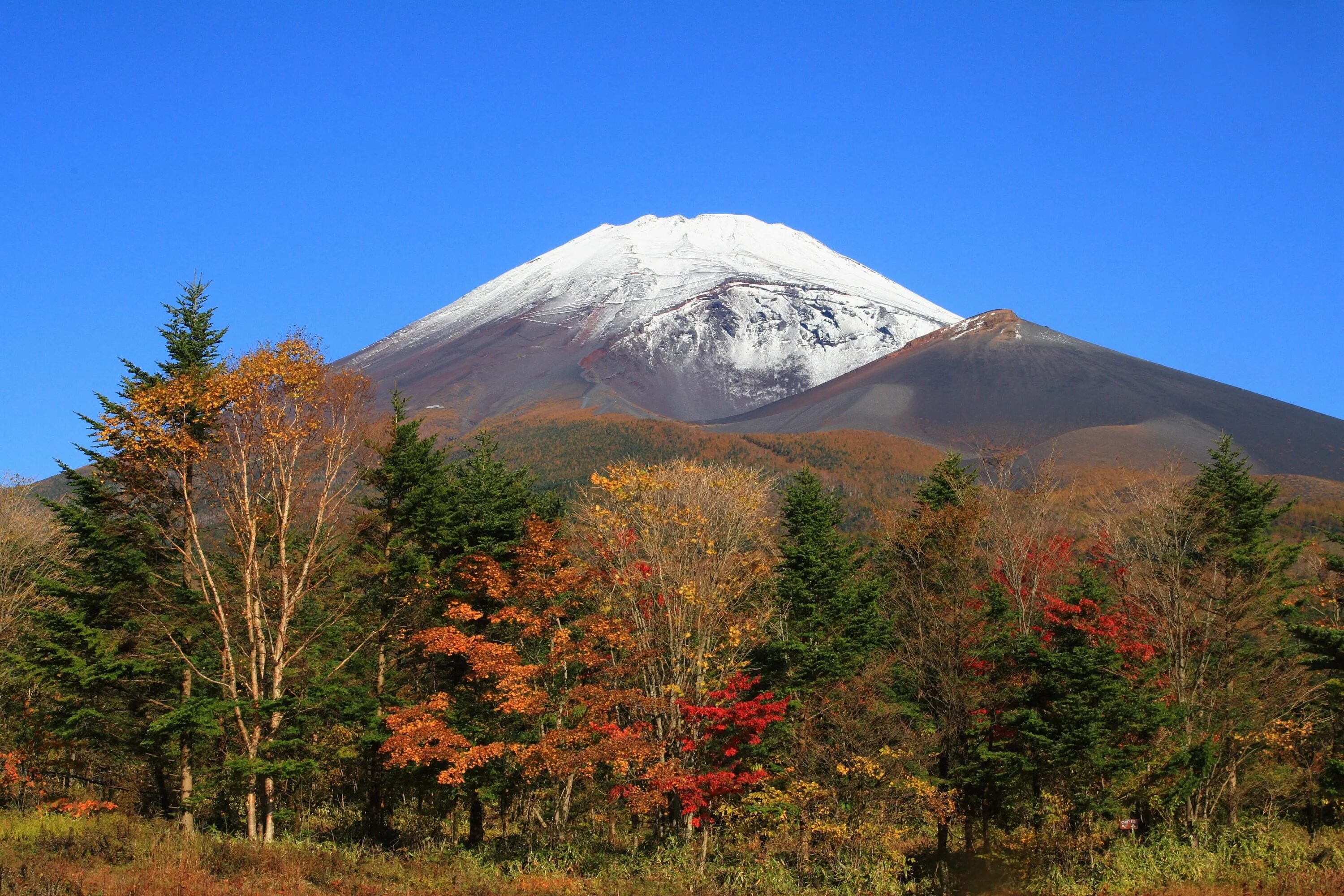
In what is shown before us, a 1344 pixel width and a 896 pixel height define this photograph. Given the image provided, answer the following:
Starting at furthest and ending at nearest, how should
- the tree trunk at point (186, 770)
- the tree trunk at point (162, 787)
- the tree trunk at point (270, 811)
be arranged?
the tree trunk at point (162, 787) < the tree trunk at point (186, 770) < the tree trunk at point (270, 811)

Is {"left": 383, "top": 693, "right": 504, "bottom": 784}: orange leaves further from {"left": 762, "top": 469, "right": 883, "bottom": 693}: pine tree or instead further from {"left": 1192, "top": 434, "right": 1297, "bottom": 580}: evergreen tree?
{"left": 1192, "top": 434, "right": 1297, "bottom": 580}: evergreen tree

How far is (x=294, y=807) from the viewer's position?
39.6 m

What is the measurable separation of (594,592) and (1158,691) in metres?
14.8

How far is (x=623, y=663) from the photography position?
2930 centimetres

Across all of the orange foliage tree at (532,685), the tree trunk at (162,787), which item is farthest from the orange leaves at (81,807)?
the orange foliage tree at (532,685)

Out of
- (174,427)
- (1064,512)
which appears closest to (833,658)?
(174,427)

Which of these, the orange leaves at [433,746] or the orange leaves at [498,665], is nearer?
the orange leaves at [433,746]

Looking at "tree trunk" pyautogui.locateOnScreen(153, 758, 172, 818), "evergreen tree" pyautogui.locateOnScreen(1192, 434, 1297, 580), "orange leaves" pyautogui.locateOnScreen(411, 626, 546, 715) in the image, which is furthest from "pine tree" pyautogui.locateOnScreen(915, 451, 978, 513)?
"tree trunk" pyautogui.locateOnScreen(153, 758, 172, 818)

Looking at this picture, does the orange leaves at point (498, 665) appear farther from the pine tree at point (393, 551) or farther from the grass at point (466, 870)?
the grass at point (466, 870)

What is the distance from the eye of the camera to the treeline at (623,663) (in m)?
27.0

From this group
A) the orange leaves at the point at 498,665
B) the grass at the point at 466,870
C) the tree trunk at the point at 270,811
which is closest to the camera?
the grass at the point at 466,870

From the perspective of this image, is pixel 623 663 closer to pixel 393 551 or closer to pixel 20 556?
pixel 393 551

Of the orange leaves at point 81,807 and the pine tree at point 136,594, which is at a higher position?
the pine tree at point 136,594

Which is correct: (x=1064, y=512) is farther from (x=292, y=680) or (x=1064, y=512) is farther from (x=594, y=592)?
(x=292, y=680)
